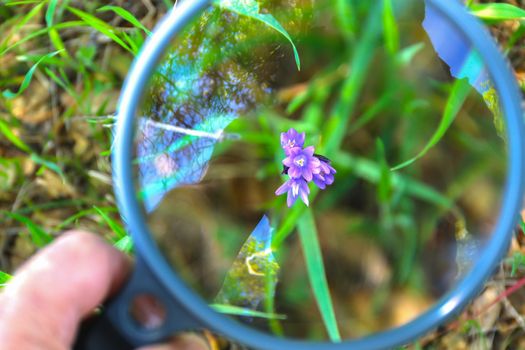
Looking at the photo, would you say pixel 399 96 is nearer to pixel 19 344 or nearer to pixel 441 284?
pixel 441 284

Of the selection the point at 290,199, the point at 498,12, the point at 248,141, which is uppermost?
the point at 498,12

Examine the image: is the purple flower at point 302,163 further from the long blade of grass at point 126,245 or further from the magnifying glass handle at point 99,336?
the magnifying glass handle at point 99,336

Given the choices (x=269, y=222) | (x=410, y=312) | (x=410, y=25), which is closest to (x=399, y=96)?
(x=410, y=25)

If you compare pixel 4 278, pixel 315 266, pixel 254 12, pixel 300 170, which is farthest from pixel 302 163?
pixel 4 278

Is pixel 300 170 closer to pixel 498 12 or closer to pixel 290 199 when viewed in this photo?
pixel 290 199

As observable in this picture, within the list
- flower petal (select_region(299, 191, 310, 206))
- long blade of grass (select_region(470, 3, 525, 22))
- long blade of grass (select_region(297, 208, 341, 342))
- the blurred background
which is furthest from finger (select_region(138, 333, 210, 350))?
long blade of grass (select_region(470, 3, 525, 22))

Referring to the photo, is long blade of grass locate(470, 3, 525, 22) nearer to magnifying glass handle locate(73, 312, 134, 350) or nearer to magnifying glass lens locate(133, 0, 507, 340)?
magnifying glass lens locate(133, 0, 507, 340)

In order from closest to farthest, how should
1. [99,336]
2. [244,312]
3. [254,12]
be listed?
[99,336] → [244,312] → [254,12]
